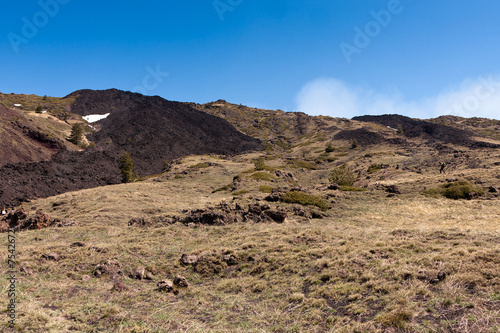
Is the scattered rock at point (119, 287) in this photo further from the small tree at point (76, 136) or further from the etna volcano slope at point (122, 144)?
the small tree at point (76, 136)

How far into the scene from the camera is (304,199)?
2919 cm

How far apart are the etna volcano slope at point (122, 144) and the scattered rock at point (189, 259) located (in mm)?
39986

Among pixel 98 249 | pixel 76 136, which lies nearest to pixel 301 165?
pixel 76 136

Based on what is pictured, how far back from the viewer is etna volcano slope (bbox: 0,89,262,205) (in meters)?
50.7

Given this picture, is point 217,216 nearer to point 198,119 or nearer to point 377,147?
point 377,147

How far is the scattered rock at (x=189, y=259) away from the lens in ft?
46.5

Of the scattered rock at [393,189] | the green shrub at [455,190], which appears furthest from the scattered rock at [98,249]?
the green shrub at [455,190]

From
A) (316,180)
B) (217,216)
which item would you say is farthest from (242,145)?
(217,216)

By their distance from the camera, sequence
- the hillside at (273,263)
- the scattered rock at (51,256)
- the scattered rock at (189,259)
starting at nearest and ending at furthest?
the hillside at (273,263)
the scattered rock at (51,256)
the scattered rock at (189,259)

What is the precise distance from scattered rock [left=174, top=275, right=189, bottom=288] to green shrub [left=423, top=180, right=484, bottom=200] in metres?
29.6

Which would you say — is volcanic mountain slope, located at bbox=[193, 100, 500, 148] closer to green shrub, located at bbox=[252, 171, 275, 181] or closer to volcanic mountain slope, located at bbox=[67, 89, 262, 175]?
volcanic mountain slope, located at bbox=[67, 89, 262, 175]

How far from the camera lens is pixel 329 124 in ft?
542

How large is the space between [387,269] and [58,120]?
114177mm

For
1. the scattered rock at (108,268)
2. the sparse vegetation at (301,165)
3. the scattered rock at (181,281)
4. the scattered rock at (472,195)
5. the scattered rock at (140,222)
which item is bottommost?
the scattered rock at (181,281)
